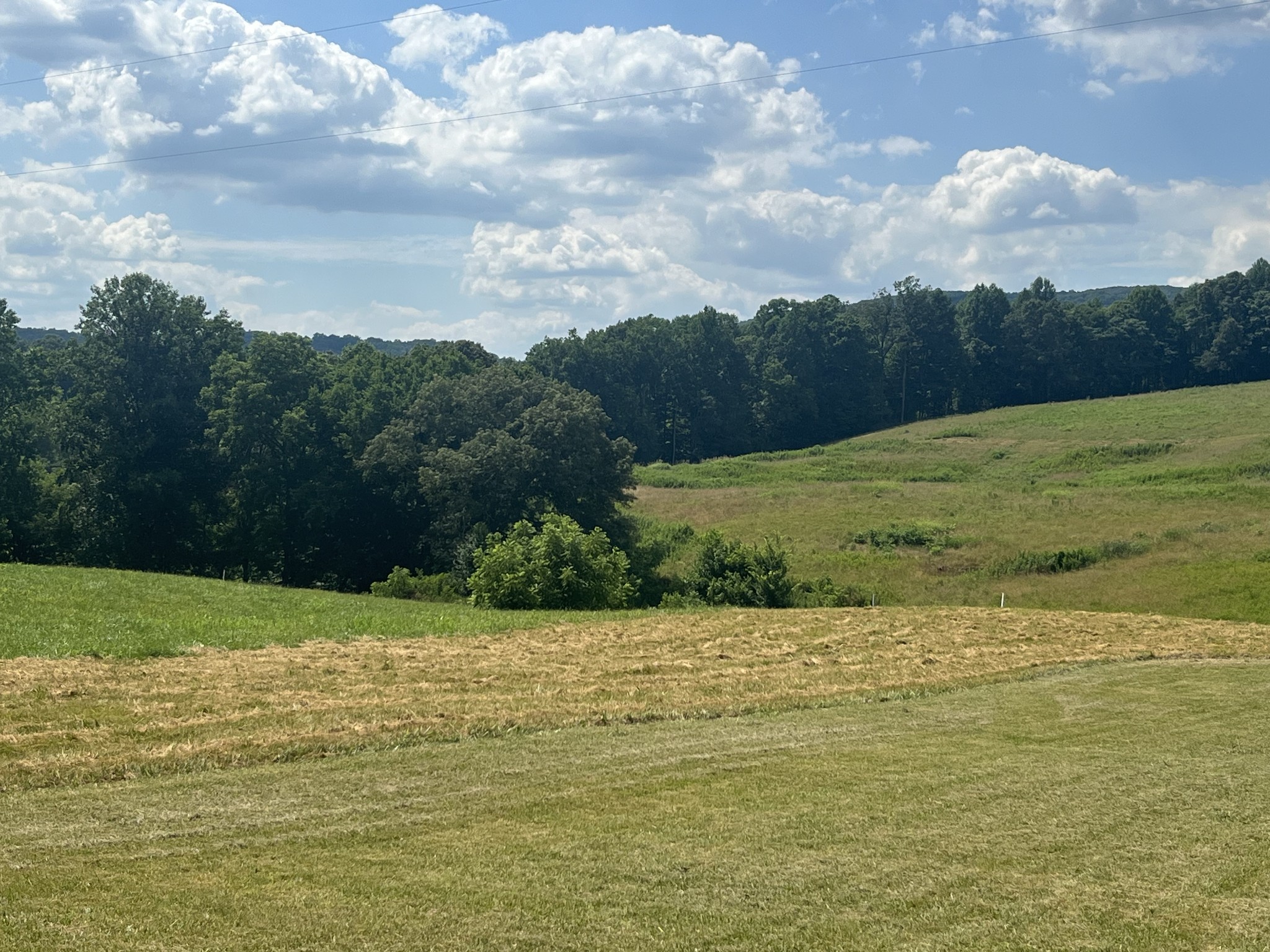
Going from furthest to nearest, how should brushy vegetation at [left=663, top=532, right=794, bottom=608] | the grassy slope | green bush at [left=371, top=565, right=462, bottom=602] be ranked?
green bush at [left=371, top=565, right=462, bottom=602] < the grassy slope < brushy vegetation at [left=663, top=532, right=794, bottom=608]

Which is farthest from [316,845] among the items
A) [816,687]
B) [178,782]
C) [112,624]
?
[112,624]

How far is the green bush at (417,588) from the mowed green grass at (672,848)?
31304 mm

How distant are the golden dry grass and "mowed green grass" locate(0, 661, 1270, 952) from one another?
1275 millimetres

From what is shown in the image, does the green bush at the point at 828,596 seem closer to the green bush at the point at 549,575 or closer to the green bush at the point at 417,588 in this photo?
the green bush at the point at 549,575

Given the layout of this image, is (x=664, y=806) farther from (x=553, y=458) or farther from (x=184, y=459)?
(x=184, y=459)

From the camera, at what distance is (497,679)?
19594mm

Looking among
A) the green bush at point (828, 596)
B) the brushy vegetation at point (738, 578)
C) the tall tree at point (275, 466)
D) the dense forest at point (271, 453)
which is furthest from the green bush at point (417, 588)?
the green bush at point (828, 596)

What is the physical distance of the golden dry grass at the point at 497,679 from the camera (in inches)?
546

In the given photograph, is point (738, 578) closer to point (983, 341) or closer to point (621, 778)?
point (621, 778)

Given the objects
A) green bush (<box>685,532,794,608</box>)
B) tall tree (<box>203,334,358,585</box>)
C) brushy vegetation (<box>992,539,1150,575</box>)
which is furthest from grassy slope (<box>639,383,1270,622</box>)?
tall tree (<box>203,334,358,585</box>)

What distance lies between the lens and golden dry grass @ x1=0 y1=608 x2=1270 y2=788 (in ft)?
45.5

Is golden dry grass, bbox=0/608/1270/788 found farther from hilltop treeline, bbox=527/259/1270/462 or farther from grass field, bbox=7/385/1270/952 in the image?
hilltop treeline, bbox=527/259/1270/462

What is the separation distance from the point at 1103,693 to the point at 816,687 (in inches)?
192

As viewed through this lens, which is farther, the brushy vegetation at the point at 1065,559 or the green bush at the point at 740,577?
the brushy vegetation at the point at 1065,559
